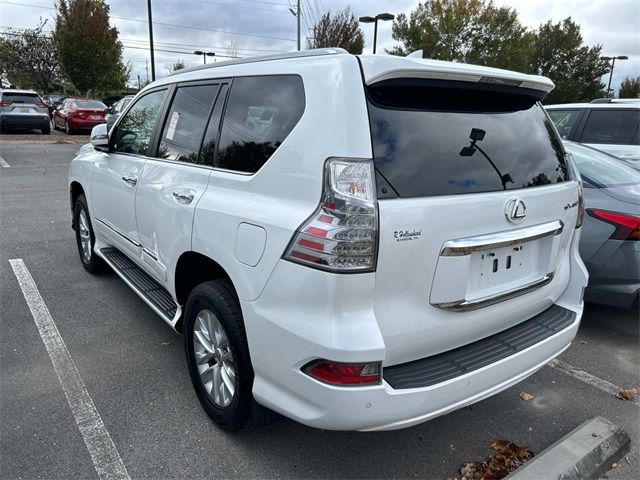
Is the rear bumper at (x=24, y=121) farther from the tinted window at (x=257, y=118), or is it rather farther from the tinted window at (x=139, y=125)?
the tinted window at (x=257, y=118)

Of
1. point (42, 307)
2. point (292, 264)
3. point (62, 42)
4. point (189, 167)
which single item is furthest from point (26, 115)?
point (292, 264)

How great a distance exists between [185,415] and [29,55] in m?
50.8

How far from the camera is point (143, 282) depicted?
3.66 metres

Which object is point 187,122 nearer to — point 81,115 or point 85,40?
point 81,115

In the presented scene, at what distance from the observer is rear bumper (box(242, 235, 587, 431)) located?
1863 mm

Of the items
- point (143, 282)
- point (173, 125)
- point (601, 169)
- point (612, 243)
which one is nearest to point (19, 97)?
point (143, 282)

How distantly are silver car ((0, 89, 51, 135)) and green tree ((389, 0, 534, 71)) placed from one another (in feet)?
64.3

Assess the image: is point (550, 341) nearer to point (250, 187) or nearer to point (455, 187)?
point (455, 187)

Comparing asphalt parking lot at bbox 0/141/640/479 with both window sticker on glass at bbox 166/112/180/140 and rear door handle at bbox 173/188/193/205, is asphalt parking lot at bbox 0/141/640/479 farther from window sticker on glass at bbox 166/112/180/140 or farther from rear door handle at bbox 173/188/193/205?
window sticker on glass at bbox 166/112/180/140

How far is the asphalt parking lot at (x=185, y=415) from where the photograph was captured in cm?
245

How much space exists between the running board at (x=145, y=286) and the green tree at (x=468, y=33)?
28.3m

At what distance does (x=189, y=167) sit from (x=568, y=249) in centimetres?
222

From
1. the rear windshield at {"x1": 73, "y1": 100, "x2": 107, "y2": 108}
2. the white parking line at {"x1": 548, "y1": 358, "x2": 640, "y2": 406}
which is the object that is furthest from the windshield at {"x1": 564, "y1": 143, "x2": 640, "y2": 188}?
the rear windshield at {"x1": 73, "y1": 100, "x2": 107, "y2": 108}

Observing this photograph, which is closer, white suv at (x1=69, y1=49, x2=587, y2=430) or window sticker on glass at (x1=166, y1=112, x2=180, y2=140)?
white suv at (x1=69, y1=49, x2=587, y2=430)
